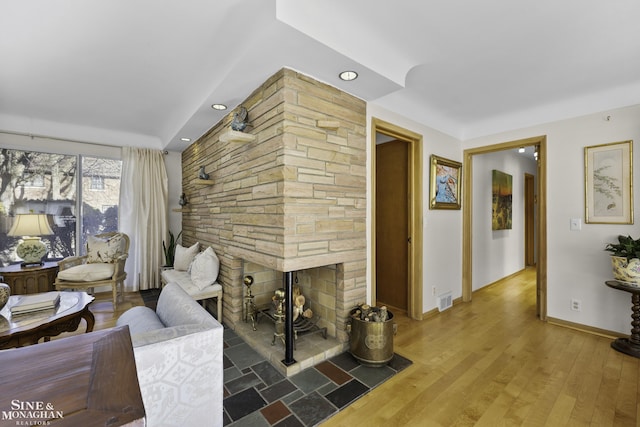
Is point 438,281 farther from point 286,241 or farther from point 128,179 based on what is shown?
point 128,179

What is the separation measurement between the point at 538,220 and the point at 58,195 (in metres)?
6.15

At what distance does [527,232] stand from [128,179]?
7429 millimetres

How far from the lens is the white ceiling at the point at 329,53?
159cm

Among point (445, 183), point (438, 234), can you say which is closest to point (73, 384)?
point (438, 234)

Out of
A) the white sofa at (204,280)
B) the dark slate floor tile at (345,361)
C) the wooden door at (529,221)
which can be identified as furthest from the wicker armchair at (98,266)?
the wooden door at (529,221)

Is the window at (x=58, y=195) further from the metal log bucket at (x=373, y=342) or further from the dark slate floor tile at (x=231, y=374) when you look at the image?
the metal log bucket at (x=373, y=342)

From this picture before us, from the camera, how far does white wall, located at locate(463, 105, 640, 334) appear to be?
2559 millimetres

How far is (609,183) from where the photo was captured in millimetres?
2619

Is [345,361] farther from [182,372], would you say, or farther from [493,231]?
[493,231]

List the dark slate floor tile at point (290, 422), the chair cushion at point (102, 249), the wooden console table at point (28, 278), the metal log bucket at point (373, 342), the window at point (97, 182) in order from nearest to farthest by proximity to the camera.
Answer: the dark slate floor tile at point (290, 422) < the metal log bucket at point (373, 342) < the wooden console table at point (28, 278) < the chair cushion at point (102, 249) < the window at point (97, 182)

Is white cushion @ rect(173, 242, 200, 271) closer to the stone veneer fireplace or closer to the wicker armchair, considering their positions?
the stone veneer fireplace

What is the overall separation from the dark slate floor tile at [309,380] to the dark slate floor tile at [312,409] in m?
0.07

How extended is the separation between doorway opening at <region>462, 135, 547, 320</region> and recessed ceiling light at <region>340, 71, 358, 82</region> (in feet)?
7.66
